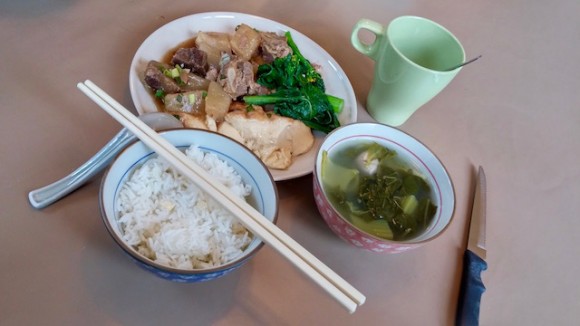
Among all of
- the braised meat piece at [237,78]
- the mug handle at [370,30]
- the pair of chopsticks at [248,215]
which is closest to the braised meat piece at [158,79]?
the braised meat piece at [237,78]

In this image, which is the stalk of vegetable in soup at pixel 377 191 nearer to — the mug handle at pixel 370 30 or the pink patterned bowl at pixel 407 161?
the pink patterned bowl at pixel 407 161

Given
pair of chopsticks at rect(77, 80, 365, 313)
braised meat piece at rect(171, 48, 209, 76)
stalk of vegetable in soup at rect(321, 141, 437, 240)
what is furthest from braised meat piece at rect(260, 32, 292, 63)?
pair of chopsticks at rect(77, 80, 365, 313)

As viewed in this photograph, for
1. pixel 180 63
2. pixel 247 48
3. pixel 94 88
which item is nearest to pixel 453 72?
pixel 247 48

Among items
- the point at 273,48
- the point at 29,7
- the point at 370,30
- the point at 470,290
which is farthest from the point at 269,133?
the point at 29,7

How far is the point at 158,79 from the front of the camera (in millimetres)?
1142

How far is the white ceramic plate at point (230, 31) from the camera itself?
1111 mm

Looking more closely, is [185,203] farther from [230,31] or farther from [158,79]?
[230,31]

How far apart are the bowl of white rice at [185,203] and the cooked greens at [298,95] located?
0.36 meters

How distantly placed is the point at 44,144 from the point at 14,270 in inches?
13.1

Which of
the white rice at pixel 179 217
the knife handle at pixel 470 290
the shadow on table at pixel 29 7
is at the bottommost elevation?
the knife handle at pixel 470 290

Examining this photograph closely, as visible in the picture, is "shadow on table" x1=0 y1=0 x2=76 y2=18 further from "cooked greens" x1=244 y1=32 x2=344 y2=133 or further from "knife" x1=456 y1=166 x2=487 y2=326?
"knife" x1=456 y1=166 x2=487 y2=326

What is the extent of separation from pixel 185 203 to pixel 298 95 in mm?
533

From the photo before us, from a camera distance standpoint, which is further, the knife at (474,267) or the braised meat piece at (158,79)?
the braised meat piece at (158,79)

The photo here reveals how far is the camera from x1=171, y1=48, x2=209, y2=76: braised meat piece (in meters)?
1.24
